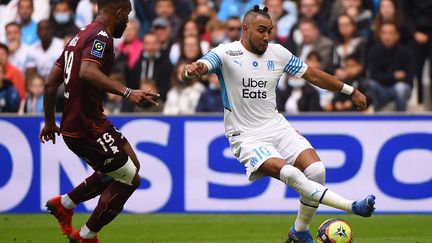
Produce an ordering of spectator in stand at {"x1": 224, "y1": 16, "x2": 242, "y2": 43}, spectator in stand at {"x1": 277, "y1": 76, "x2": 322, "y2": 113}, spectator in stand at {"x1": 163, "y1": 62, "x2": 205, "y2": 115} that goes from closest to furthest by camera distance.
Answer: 1. spectator in stand at {"x1": 277, "y1": 76, "x2": 322, "y2": 113}
2. spectator in stand at {"x1": 163, "y1": 62, "x2": 205, "y2": 115}
3. spectator in stand at {"x1": 224, "y1": 16, "x2": 242, "y2": 43}

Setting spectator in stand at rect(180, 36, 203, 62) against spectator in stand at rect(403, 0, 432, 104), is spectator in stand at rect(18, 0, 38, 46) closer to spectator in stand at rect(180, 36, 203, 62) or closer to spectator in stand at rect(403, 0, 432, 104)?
spectator in stand at rect(180, 36, 203, 62)

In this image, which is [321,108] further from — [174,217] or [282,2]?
[174,217]

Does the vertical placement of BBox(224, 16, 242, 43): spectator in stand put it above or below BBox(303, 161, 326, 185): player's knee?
above

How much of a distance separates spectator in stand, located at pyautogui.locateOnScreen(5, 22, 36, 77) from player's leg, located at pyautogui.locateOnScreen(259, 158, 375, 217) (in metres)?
8.69

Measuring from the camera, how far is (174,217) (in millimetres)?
14008

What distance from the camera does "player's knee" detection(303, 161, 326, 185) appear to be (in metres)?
9.86

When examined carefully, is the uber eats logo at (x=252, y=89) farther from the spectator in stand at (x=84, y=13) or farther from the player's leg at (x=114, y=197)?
the spectator in stand at (x=84, y=13)

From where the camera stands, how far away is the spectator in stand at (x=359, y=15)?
16891mm

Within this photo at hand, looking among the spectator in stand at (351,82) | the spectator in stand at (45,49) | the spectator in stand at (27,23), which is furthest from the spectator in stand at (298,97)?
the spectator in stand at (27,23)

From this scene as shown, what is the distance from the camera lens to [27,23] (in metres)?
17.9

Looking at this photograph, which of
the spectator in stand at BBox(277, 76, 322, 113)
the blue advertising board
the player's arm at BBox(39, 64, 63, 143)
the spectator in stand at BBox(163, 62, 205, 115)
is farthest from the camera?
the spectator in stand at BBox(163, 62, 205, 115)

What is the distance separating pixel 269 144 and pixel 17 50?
8911 mm

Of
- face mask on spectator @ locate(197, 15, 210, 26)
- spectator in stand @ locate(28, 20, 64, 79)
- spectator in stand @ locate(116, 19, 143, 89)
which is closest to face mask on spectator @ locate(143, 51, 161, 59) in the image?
spectator in stand @ locate(116, 19, 143, 89)

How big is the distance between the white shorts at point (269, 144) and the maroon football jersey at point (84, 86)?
4.77 ft
